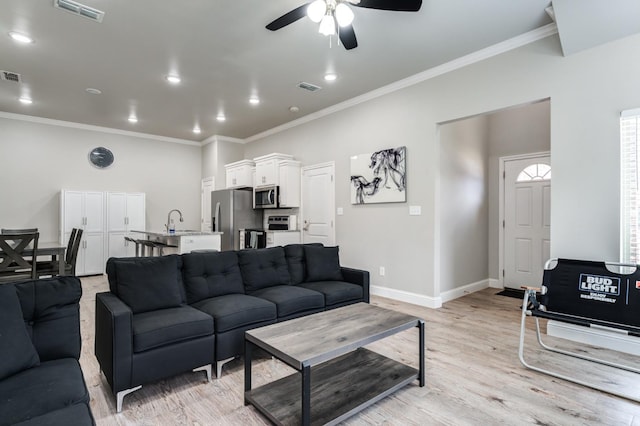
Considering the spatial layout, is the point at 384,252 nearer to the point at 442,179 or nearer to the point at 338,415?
the point at 442,179

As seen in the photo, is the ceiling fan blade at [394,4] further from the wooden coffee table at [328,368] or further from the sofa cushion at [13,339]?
the sofa cushion at [13,339]

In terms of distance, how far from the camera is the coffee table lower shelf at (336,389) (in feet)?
6.28

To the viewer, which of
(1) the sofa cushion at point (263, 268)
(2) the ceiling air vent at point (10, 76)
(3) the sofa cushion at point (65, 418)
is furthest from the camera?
(2) the ceiling air vent at point (10, 76)

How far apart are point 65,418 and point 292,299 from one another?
1881 mm

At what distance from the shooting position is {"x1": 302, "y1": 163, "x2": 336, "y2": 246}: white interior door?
220 inches

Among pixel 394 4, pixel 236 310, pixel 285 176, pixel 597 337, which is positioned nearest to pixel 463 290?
pixel 597 337

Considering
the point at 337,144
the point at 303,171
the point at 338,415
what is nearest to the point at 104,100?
the point at 303,171

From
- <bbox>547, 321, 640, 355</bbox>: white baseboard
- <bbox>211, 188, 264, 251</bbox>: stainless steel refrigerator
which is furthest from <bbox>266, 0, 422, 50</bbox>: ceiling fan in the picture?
<bbox>211, 188, 264, 251</bbox>: stainless steel refrigerator

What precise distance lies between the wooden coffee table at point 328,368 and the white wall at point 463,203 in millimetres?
2368

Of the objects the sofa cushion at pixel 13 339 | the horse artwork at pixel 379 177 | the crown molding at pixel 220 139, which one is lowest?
the sofa cushion at pixel 13 339

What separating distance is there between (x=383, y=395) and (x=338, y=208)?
3.57 metres

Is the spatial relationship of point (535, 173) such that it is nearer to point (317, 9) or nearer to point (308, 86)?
point (308, 86)

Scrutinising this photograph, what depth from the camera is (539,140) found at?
496 centimetres

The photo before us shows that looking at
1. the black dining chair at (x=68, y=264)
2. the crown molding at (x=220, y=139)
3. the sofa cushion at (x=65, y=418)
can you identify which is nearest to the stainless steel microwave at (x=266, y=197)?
the crown molding at (x=220, y=139)
